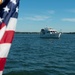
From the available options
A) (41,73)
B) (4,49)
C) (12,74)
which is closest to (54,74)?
(41,73)

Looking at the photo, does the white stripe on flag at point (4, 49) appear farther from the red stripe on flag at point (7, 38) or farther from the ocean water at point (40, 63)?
the ocean water at point (40, 63)

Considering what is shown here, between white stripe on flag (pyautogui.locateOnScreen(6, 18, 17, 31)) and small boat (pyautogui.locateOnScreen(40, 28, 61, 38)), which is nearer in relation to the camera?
white stripe on flag (pyautogui.locateOnScreen(6, 18, 17, 31))

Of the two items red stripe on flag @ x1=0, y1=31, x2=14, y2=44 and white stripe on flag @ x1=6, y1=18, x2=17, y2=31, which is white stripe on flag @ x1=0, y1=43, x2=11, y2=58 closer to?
red stripe on flag @ x1=0, y1=31, x2=14, y2=44

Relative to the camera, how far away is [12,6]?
3.56 m

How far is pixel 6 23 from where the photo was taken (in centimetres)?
355

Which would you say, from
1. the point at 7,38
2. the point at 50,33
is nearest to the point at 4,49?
the point at 7,38

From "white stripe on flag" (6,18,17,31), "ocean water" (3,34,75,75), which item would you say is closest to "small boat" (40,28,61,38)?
"ocean water" (3,34,75,75)

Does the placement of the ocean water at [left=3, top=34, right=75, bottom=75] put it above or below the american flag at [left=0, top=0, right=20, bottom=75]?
below

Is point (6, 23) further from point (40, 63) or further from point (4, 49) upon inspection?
point (40, 63)

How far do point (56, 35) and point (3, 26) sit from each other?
85256mm

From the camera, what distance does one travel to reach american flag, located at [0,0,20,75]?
11.6 feet

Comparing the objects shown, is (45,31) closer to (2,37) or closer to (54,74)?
(54,74)

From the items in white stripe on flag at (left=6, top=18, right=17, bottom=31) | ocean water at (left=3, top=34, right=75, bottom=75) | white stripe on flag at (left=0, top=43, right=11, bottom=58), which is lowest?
ocean water at (left=3, top=34, right=75, bottom=75)

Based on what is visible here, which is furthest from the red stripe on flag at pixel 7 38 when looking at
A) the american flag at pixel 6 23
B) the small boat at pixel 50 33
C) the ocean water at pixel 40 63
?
the small boat at pixel 50 33
